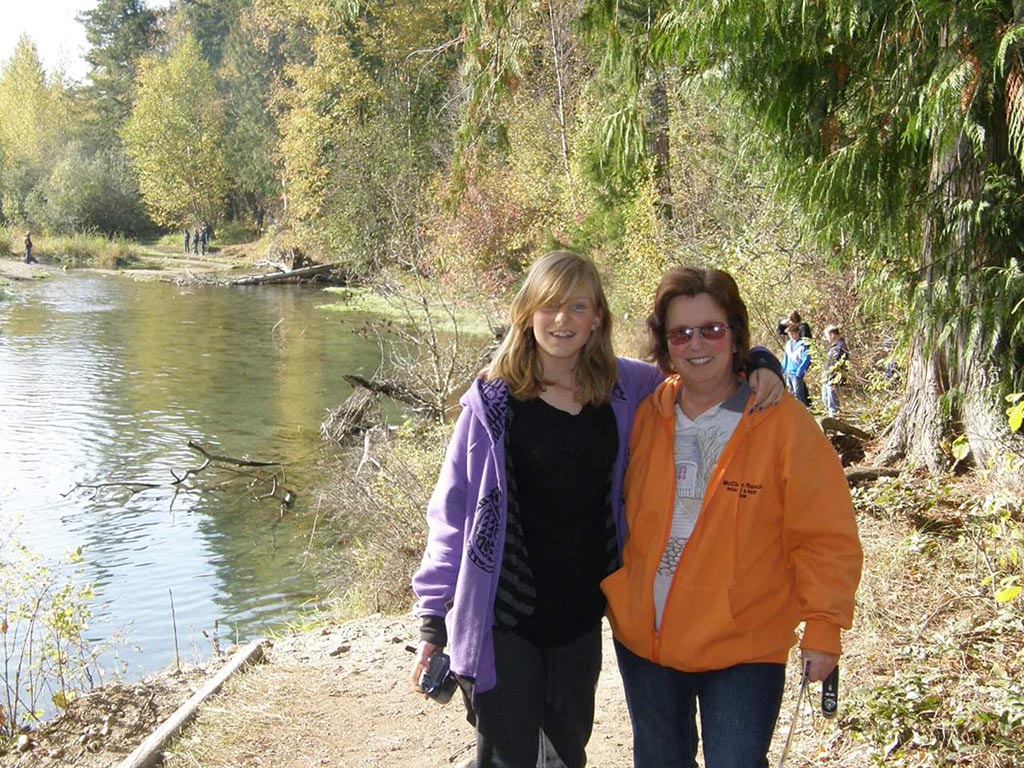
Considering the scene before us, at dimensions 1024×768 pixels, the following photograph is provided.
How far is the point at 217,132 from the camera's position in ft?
178

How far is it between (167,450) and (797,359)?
9473 millimetres

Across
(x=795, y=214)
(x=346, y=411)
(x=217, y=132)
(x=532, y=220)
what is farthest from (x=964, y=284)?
(x=217, y=132)

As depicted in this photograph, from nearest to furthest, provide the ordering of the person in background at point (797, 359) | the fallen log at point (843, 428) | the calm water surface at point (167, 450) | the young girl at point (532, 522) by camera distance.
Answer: the young girl at point (532, 522) < the fallen log at point (843, 428) < the calm water surface at point (167, 450) < the person in background at point (797, 359)

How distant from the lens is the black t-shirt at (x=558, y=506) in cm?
274

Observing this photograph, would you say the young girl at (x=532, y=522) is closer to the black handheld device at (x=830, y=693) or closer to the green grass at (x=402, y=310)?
the black handheld device at (x=830, y=693)

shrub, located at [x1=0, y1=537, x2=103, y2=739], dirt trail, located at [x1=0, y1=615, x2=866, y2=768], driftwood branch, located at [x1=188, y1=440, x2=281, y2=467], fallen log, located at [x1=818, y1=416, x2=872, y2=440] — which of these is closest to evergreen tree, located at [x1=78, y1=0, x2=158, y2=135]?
driftwood branch, located at [x1=188, y1=440, x2=281, y2=467]

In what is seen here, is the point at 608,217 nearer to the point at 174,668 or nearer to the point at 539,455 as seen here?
the point at 174,668

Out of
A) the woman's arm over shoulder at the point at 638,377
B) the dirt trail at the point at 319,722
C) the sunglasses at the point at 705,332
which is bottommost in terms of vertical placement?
the dirt trail at the point at 319,722

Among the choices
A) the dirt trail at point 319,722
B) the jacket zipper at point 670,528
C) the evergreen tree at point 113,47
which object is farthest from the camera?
the evergreen tree at point 113,47

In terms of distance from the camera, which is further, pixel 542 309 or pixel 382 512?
pixel 382 512

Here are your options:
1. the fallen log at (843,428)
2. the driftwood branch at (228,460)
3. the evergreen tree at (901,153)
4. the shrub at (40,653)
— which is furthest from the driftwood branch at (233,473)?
the evergreen tree at (901,153)

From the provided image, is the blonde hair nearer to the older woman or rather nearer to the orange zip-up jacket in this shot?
the older woman

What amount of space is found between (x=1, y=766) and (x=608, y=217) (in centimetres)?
1661

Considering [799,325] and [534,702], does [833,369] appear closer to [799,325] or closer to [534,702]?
[799,325]
